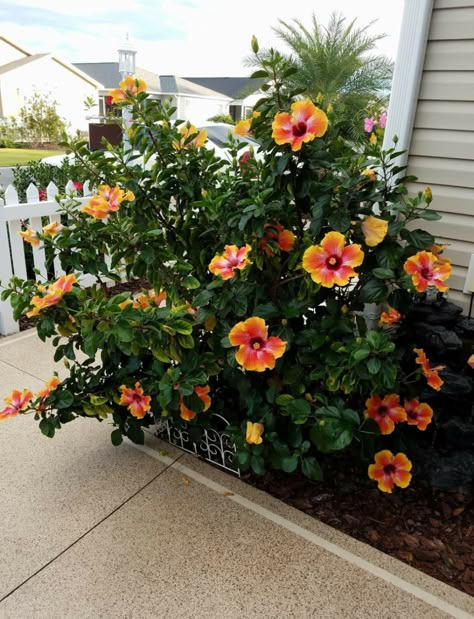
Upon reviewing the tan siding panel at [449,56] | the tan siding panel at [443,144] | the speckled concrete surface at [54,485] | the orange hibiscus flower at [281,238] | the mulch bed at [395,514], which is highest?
the tan siding panel at [449,56]

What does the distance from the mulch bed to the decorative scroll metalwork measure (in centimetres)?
11

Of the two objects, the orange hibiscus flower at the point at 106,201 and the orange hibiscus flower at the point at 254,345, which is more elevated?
the orange hibiscus flower at the point at 106,201

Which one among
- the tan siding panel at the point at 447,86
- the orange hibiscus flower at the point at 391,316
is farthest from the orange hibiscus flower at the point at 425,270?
the tan siding panel at the point at 447,86

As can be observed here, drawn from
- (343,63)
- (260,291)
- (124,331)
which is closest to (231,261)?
(260,291)

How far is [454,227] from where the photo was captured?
2.00m

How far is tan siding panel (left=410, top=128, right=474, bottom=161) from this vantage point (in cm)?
189

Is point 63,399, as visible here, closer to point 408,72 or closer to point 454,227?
point 454,227

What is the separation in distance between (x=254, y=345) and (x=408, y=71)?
1330 millimetres

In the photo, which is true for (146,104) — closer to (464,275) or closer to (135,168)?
(135,168)

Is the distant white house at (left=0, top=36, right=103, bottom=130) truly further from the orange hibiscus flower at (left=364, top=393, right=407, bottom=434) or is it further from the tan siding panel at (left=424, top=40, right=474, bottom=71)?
the orange hibiscus flower at (left=364, top=393, right=407, bottom=434)

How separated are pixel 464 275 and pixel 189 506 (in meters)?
1.50

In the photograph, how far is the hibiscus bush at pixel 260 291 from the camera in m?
1.45

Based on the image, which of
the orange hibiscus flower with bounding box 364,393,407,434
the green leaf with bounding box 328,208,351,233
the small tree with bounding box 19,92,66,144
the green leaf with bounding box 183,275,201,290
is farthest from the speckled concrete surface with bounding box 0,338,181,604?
the small tree with bounding box 19,92,66,144

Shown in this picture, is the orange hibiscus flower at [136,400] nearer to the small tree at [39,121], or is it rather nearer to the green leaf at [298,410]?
the green leaf at [298,410]
